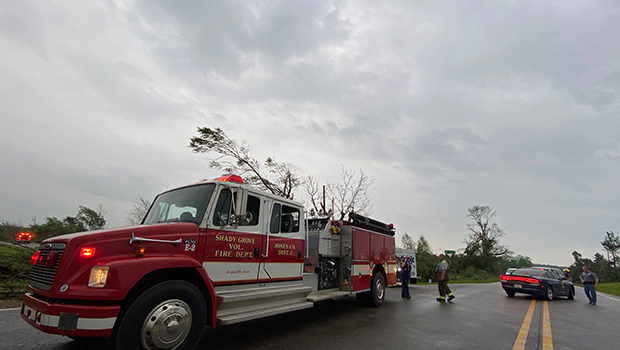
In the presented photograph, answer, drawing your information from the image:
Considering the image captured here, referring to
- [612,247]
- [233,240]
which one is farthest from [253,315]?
[612,247]

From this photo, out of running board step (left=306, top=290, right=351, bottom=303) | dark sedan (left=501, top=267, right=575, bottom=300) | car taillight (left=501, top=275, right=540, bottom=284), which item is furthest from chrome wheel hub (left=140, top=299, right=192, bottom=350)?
car taillight (left=501, top=275, right=540, bottom=284)

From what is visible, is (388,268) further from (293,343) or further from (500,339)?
(293,343)

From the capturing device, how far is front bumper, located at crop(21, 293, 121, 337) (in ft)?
10.7

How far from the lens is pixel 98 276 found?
3.49m

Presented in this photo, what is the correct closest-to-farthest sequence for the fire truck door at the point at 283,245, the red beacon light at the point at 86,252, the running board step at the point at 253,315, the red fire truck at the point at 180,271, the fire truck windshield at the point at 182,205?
the red fire truck at the point at 180,271 → the red beacon light at the point at 86,252 → the running board step at the point at 253,315 → the fire truck windshield at the point at 182,205 → the fire truck door at the point at 283,245

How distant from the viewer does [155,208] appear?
5375 mm

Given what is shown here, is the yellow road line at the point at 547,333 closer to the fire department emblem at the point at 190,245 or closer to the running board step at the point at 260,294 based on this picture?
the running board step at the point at 260,294

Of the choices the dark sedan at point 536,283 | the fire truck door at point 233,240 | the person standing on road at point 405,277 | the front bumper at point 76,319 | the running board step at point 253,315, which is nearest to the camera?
the front bumper at point 76,319

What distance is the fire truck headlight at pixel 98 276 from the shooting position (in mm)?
3449

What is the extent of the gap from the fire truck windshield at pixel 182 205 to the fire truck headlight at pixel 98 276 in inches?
52.7

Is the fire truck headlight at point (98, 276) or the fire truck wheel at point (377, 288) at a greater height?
the fire truck headlight at point (98, 276)

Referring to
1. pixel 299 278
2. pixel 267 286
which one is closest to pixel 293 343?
pixel 267 286

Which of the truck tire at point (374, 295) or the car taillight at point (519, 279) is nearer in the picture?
the truck tire at point (374, 295)

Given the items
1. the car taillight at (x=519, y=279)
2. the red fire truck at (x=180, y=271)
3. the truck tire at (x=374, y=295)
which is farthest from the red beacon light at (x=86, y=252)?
the car taillight at (x=519, y=279)
